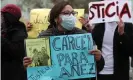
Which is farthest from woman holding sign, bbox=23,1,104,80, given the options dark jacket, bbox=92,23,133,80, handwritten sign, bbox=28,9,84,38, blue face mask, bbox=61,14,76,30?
handwritten sign, bbox=28,9,84,38

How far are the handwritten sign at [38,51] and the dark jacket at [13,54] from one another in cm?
103

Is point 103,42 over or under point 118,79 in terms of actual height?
over

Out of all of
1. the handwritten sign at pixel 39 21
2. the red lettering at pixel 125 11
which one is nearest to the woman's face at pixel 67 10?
the red lettering at pixel 125 11

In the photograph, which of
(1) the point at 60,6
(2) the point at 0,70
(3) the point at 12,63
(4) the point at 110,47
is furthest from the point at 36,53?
(4) the point at 110,47

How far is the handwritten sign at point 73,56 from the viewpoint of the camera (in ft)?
15.2

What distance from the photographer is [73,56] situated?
15.3 ft

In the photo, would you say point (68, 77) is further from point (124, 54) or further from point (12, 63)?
point (124, 54)

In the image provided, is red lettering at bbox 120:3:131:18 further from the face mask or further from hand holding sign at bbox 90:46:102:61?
hand holding sign at bbox 90:46:102:61

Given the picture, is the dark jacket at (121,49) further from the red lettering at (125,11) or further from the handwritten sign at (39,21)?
the handwritten sign at (39,21)

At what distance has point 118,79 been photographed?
247 inches

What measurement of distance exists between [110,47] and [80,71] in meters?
1.62

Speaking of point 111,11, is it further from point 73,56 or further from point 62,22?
point 73,56

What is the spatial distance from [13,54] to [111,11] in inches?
49.9

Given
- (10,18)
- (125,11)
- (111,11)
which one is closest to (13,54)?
(10,18)
